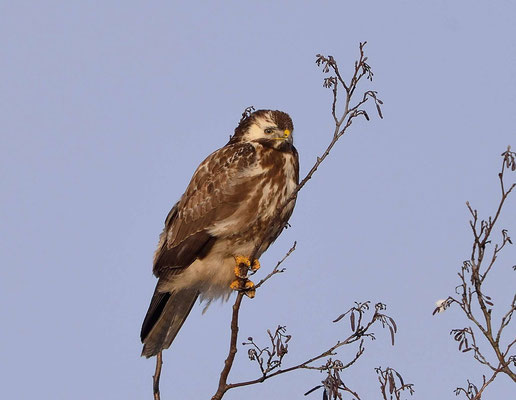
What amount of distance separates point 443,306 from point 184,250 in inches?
89.0

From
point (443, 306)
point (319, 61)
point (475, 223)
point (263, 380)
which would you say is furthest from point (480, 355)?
point (319, 61)

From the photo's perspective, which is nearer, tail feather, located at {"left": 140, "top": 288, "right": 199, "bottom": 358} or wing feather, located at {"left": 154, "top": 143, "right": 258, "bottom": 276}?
wing feather, located at {"left": 154, "top": 143, "right": 258, "bottom": 276}

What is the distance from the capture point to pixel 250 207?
19.7 feet

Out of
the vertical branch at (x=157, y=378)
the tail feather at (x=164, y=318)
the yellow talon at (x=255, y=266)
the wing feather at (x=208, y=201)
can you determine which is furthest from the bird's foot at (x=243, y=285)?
the vertical branch at (x=157, y=378)

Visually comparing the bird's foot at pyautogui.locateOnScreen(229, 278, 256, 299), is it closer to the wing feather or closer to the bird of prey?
the bird of prey

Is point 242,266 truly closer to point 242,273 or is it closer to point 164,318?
point 242,273

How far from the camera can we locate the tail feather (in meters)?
6.32

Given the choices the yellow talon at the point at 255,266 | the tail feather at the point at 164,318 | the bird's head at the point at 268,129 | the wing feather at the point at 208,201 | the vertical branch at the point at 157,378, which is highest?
the bird's head at the point at 268,129

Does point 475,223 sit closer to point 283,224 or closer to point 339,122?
point 339,122

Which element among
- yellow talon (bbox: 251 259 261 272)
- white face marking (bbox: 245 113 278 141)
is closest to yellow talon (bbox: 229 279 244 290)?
yellow talon (bbox: 251 259 261 272)

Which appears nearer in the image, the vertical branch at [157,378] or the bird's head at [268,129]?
the vertical branch at [157,378]

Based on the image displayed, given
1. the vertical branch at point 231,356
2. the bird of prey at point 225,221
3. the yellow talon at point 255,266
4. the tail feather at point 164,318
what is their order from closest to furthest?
the vertical branch at point 231,356 < the bird of prey at point 225,221 < the yellow talon at point 255,266 < the tail feather at point 164,318

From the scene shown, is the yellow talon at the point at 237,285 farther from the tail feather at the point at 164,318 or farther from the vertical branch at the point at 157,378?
the vertical branch at the point at 157,378

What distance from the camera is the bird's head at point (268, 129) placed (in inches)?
245
